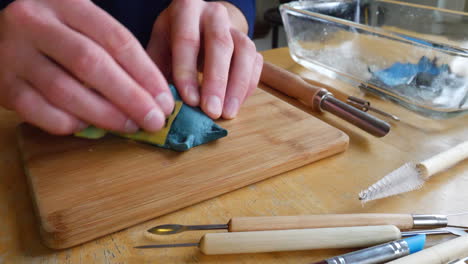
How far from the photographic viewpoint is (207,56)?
2.20 feet

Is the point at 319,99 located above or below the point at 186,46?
below

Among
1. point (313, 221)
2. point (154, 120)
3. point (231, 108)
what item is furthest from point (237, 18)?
point (313, 221)

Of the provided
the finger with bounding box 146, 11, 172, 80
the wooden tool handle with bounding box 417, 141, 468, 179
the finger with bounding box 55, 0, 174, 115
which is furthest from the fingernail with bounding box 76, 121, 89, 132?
the wooden tool handle with bounding box 417, 141, 468, 179

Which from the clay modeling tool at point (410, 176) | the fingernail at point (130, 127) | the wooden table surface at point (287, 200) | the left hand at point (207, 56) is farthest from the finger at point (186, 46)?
the clay modeling tool at point (410, 176)

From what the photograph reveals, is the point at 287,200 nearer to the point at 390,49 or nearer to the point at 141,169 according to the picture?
the point at 141,169

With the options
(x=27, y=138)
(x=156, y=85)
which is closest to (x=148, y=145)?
(x=156, y=85)

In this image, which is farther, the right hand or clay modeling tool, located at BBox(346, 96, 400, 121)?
clay modeling tool, located at BBox(346, 96, 400, 121)

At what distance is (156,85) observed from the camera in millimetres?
570

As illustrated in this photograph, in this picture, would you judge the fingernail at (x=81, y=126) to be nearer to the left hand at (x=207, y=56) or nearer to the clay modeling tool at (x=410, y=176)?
the left hand at (x=207, y=56)

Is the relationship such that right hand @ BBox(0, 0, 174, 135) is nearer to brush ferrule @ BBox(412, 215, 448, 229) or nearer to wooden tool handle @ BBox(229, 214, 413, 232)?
wooden tool handle @ BBox(229, 214, 413, 232)

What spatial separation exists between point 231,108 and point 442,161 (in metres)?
0.35

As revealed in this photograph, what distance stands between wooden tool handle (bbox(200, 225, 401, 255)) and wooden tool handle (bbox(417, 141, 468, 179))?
16 centimetres

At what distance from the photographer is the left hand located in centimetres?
63

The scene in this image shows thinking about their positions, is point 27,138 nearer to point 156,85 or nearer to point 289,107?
point 156,85
